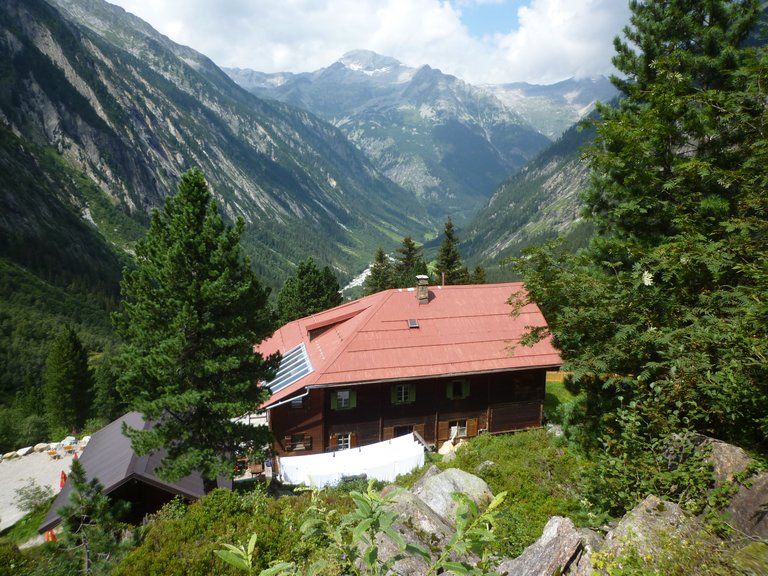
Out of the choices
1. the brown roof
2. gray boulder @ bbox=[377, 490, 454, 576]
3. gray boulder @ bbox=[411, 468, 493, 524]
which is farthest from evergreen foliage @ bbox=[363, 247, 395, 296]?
gray boulder @ bbox=[377, 490, 454, 576]

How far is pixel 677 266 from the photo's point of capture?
8.85m

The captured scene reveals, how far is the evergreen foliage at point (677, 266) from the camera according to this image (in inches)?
293

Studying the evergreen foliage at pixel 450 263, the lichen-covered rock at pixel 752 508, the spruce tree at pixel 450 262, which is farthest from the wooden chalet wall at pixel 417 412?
the spruce tree at pixel 450 262

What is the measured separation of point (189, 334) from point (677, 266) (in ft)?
55.1

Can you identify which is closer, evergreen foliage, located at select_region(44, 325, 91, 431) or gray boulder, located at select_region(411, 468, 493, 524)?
gray boulder, located at select_region(411, 468, 493, 524)

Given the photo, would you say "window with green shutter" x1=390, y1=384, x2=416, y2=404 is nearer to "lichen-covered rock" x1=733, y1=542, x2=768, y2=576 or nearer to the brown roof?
the brown roof

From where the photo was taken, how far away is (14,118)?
178375 millimetres

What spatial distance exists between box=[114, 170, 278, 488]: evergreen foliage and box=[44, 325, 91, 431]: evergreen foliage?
1703 inches

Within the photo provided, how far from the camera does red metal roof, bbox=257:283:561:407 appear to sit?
26.3m

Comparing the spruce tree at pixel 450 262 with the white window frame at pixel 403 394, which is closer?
the white window frame at pixel 403 394

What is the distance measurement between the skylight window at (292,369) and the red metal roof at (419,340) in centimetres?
53

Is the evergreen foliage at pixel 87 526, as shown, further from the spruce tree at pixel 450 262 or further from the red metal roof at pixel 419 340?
the spruce tree at pixel 450 262

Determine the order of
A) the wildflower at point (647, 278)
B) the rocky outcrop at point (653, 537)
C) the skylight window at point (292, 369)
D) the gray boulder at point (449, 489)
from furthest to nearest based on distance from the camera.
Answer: the skylight window at point (292, 369) → the gray boulder at point (449, 489) → the wildflower at point (647, 278) → the rocky outcrop at point (653, 537)

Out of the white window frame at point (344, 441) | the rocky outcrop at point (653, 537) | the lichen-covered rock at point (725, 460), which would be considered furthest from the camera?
the white window frame at point (344, 441)
